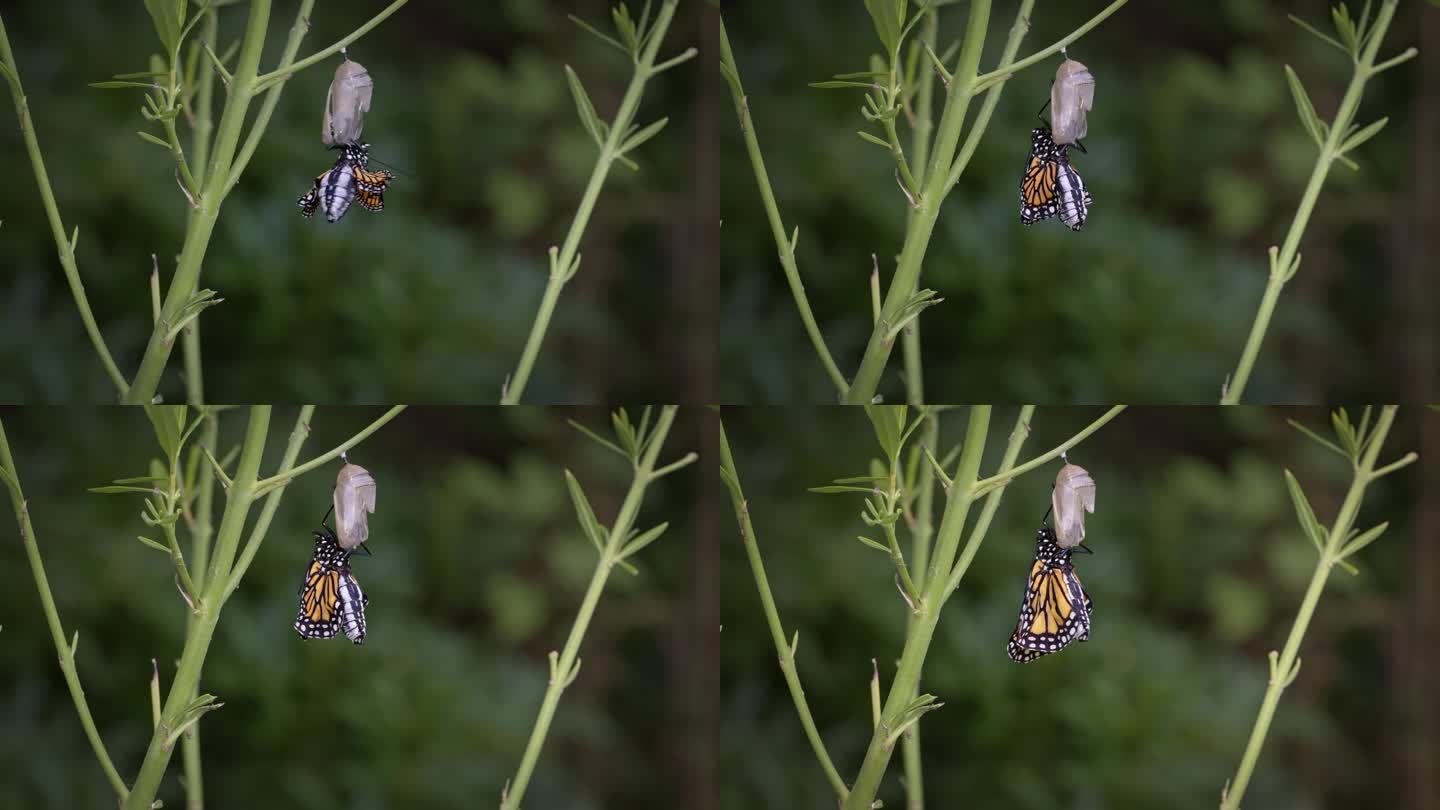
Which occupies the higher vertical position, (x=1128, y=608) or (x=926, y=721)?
(x=1128, y=608)

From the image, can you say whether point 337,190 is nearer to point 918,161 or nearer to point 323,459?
point 323,459

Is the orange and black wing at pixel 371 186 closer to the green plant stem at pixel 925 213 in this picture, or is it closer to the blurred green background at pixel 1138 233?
the blurred green background at pixel 1138 233

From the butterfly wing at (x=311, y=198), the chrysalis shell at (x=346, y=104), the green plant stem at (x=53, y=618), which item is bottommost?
the green plant stem at (x=53, y=618)

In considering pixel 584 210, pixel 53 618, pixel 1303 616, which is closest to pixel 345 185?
pixel 584 210

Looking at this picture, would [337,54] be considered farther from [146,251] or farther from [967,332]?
[967,332]

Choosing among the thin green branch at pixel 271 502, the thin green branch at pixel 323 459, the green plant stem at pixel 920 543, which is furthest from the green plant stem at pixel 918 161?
the thin green branch at pixel 271 502

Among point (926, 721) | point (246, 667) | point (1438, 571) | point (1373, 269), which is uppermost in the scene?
point (1373, 269)

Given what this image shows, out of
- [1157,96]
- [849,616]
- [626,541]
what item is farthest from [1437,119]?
[626,541]
